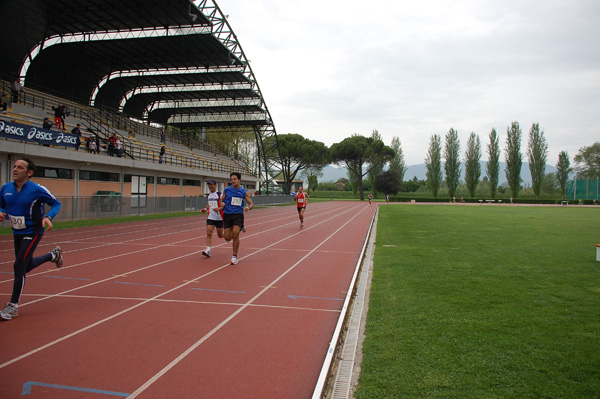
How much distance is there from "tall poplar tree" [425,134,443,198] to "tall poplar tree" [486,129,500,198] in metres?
8.84

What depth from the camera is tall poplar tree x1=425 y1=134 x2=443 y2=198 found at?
73500 millimetres

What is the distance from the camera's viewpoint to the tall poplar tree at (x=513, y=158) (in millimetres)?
67750

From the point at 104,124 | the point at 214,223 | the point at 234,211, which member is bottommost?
the point at 214,223

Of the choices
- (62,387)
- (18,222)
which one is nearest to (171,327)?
(62,387)

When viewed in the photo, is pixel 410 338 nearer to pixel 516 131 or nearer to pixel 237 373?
pixel 237 373

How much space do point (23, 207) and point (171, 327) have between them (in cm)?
253

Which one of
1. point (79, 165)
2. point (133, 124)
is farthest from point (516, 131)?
point (79, 165)

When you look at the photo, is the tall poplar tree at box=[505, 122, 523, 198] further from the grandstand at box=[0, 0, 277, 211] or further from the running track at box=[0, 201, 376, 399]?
the running track at box=[0, 201, 376, 399]

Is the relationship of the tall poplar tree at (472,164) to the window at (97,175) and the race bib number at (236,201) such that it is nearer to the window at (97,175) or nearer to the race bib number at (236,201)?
the window at (97,175)

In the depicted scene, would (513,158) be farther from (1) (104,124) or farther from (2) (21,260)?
(2) (21,260)

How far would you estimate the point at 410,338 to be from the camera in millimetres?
3949

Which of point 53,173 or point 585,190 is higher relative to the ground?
point 53,173

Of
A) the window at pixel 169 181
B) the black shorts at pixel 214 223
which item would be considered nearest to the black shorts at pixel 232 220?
the black shorts at pixel 214 223

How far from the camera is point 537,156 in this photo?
6825cm
